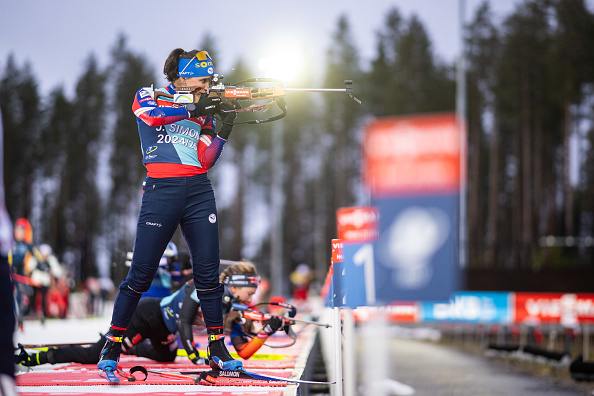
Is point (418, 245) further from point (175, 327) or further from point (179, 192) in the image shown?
point (175, 327)

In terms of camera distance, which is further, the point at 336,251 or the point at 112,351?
the point at 336,251

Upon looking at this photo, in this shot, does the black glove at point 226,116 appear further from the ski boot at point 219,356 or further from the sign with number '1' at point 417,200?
the sign with number '1' at point 417,200

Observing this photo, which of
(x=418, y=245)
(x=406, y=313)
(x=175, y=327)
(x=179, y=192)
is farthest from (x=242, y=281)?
(x=406, y=313)

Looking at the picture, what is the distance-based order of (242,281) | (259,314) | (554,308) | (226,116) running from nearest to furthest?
(226,116), (259,314), (242,281), (554,308)

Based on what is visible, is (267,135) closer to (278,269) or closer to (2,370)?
(278,269)

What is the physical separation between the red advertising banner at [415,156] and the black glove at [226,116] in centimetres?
242

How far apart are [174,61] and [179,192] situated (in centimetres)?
91

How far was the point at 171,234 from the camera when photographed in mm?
6016

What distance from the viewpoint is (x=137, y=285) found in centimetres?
593

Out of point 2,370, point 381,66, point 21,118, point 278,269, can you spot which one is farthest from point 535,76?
point 2,370

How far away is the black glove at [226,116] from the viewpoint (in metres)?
6.12

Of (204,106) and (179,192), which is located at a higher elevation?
(204,106)

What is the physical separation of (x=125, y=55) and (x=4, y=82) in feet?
28.6

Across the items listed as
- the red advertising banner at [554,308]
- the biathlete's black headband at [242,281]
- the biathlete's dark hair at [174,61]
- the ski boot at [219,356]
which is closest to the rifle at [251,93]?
the biathlete's dark hair at [174,61]
